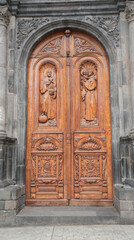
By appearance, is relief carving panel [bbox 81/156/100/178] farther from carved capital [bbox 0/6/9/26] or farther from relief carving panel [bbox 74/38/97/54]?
carved capital [bbox 0/6/9/26]

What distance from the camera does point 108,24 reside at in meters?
6.72

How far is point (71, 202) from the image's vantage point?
20.7ft

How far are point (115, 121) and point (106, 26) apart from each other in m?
2.72

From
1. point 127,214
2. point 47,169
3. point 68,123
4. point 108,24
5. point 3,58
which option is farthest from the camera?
point 108,24

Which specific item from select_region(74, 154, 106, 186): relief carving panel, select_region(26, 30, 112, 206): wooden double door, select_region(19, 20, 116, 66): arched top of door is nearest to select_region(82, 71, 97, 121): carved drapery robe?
select_region(26, 30, 112, 206): wooden double door

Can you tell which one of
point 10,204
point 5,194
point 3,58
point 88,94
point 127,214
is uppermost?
point 3,58

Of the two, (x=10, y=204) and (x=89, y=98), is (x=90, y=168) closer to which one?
(x=89, y=98)

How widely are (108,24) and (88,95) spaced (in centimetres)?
210

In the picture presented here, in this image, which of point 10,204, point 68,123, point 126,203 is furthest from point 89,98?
point 10,204

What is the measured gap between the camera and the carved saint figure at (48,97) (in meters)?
6.70

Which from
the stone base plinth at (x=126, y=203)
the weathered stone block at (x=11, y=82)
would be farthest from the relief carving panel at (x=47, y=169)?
the weathered stone block at (x=11, y=82)

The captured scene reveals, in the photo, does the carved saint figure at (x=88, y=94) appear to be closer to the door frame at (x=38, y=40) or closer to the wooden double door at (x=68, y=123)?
the wooden double door at (x=68, y=123)

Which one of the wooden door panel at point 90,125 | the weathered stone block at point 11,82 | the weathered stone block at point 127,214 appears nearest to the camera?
the weathered stone block at point 127,214

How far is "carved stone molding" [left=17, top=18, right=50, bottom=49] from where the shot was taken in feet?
22.1
